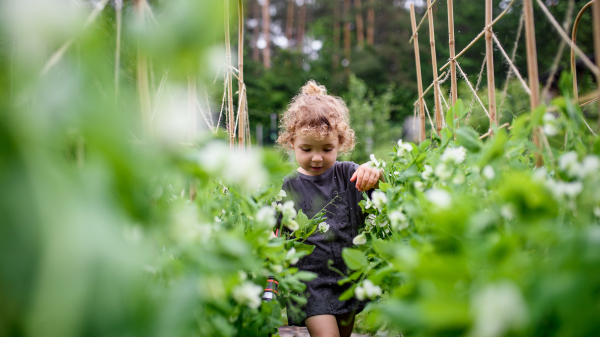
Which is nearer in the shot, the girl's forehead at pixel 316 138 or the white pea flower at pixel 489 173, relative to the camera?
the white pea flower at pixel 489 173

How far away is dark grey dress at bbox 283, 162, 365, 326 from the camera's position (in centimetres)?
127

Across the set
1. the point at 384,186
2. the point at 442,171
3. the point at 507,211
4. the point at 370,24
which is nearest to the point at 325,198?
the point at 384,186

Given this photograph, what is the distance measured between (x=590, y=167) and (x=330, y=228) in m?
1.01

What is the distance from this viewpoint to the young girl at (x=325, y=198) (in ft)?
4.12

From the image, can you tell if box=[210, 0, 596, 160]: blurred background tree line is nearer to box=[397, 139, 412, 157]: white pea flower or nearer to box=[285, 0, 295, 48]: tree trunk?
box=[285, 0, 295, 48]: tree trunk

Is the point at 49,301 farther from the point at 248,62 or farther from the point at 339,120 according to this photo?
the point at 248,62

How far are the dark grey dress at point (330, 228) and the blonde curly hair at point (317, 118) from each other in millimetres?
184

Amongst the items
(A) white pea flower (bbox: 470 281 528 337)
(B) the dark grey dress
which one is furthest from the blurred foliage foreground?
(B) the dark grey dress

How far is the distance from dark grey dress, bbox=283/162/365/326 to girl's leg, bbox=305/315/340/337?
0.02 metres

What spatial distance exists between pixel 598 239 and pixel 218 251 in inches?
13.4

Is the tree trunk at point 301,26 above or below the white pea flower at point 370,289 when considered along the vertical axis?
above

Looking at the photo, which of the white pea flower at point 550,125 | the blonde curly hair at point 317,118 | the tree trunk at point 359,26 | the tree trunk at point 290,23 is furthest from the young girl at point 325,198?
the tree trunk at point 290,23

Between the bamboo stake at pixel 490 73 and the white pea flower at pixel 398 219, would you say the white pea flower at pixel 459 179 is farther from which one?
the bamboo stake at pixel 490 73

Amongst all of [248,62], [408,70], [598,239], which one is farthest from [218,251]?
[408,70]
